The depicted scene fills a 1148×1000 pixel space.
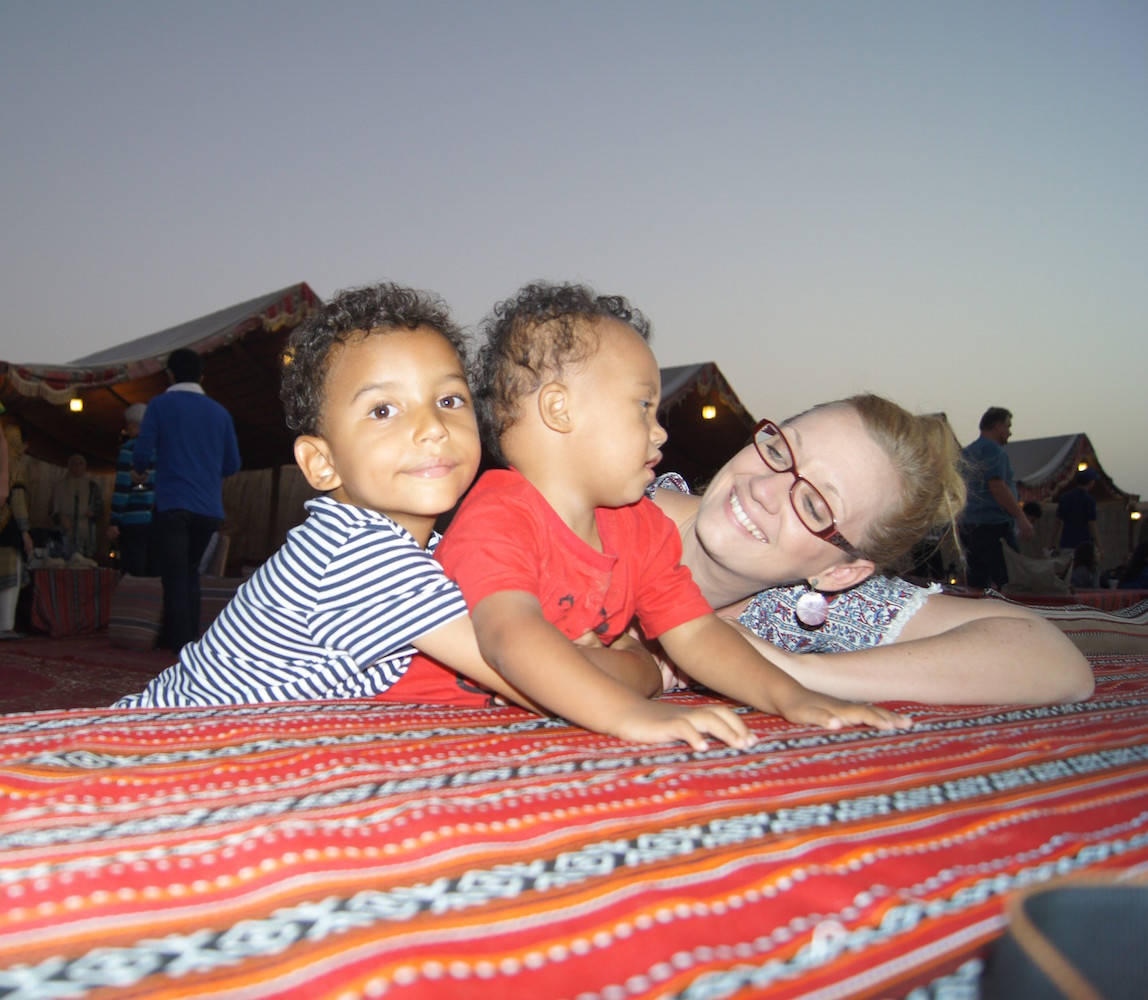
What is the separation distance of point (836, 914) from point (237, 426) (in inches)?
471

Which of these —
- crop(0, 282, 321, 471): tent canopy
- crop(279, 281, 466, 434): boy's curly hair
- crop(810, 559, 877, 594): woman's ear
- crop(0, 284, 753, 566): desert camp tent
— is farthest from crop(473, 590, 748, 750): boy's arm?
crop(0, 282, 321, 471): tent canopy

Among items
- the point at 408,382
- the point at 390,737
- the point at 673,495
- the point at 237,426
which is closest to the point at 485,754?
the point at 390,737

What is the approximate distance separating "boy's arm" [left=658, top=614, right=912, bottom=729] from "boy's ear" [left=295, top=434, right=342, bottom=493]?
77 centimetres

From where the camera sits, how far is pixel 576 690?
1.13 metres

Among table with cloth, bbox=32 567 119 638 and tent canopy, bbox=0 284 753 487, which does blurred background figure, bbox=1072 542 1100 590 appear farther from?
table with cloth, bbox=32 567 119 638

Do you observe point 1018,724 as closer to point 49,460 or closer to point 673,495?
point 673,495

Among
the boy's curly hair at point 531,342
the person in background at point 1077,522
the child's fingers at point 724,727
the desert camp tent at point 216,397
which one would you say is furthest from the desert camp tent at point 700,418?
the child's fingers at point 724,727

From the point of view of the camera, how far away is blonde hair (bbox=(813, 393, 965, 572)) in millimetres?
1799

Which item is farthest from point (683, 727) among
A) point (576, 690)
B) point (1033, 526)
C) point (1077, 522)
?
point (1033, 526)

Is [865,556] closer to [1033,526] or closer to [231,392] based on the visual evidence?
[231,392]

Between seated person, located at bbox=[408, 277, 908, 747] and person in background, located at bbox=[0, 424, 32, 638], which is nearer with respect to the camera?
seated person, located at bbox=[408, 277, 908, 747]

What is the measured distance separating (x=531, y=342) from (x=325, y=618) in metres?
0.69

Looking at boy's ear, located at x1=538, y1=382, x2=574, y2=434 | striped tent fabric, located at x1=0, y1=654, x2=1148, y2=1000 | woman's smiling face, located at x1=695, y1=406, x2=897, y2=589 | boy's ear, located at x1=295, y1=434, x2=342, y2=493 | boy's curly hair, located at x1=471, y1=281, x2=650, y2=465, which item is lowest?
striped tent fabric, located at x1=0, y1=654, x2=1148, y2=1000

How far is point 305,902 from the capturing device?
1.75ft
